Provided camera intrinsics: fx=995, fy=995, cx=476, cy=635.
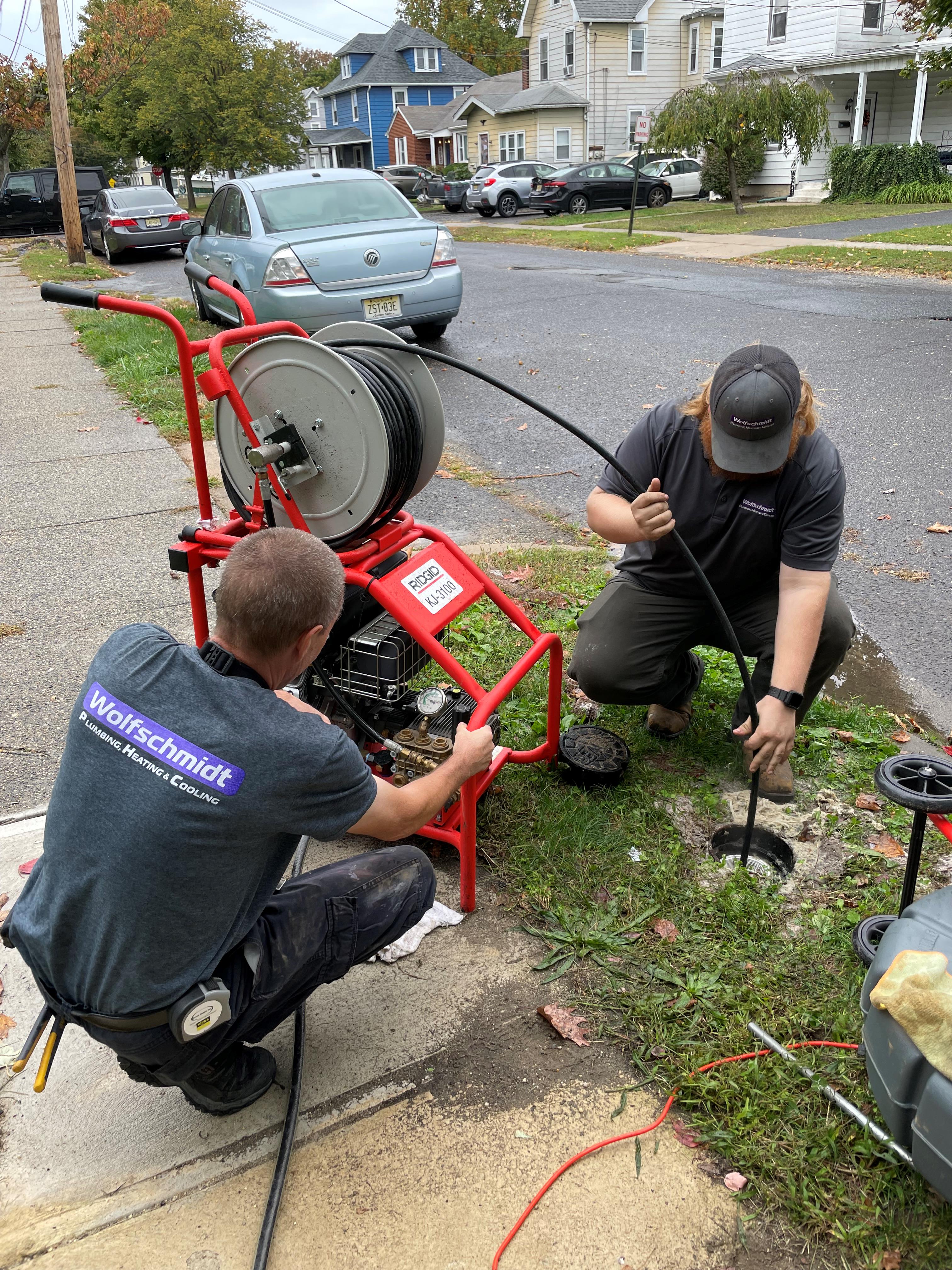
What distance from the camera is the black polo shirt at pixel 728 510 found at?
2924 mm

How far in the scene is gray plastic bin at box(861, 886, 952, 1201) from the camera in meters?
1.62

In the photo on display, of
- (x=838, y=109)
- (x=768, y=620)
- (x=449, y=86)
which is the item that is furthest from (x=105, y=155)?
(x=768, y=620)

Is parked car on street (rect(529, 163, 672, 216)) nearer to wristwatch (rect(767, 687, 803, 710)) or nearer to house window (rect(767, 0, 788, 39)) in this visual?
house window (rect(767, 0, 788, 39))

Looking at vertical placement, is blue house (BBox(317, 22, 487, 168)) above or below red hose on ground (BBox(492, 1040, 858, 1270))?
above

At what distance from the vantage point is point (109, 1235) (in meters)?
1.93

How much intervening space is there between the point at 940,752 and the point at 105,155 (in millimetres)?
63283

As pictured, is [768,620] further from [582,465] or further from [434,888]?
[582,465]

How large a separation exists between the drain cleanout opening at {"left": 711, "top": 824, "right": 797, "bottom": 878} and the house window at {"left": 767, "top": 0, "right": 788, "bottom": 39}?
34890mm

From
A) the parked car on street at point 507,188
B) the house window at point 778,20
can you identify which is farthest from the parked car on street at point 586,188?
the house window at point 778,20

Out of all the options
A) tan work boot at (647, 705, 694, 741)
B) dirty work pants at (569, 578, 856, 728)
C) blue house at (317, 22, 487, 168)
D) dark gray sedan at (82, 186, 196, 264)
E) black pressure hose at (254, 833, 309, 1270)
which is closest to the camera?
black pressure hose at (254, 833, 309, 1270)

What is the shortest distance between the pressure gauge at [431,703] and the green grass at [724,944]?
0.42 m

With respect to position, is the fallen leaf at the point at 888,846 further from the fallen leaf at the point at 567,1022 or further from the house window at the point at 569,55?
the house window at the point at 569,55

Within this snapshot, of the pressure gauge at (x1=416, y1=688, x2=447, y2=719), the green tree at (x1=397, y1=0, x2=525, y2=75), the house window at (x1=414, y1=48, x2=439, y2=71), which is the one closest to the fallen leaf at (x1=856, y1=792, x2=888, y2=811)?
the pressure gauge at (x1=416, y1=688, x2=447, y2=719)

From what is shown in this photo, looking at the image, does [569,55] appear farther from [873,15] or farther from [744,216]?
[744,216]
